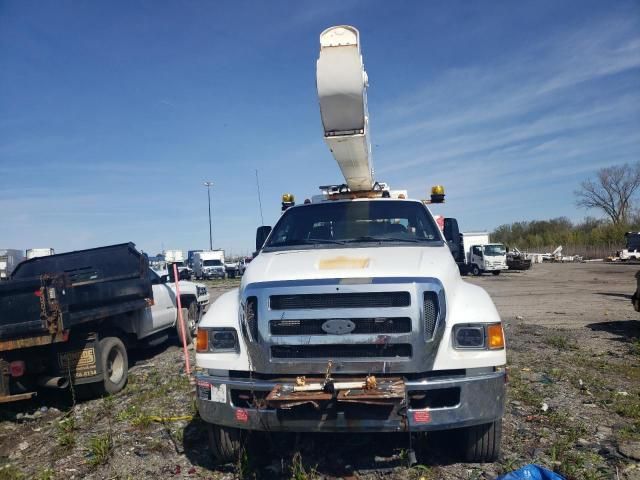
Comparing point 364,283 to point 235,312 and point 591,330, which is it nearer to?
point 235,312

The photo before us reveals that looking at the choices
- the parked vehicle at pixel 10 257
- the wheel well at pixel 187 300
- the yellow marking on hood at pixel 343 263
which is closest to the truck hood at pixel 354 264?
the yellow marking on hood at pixel 343 263

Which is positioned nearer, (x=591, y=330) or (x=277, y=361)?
(x=277, y=361)

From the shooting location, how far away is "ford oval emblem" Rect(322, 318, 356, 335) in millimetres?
3428

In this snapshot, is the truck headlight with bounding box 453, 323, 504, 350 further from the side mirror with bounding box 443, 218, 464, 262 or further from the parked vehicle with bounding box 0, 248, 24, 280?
the parked vehicle with bounding box 0, 248, 24, 280

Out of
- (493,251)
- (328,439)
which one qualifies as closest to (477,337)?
(328,439)

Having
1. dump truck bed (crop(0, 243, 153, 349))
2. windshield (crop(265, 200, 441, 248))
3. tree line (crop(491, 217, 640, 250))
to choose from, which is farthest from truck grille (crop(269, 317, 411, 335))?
tree line (crop(491, 217, 640, 250))

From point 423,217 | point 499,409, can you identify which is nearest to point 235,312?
point 499,409

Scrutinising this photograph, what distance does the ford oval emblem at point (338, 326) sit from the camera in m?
3.43

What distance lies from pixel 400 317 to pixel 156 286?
6927mm

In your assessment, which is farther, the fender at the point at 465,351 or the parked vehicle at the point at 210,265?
the parked vehicle at the point at 210,265

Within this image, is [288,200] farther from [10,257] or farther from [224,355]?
[10,257]

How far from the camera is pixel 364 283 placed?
3459mm

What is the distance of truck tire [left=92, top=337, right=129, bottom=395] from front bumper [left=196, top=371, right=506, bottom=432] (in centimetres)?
358

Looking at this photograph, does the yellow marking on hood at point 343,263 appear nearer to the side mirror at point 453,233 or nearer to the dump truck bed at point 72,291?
the side mirror at point 453,233
